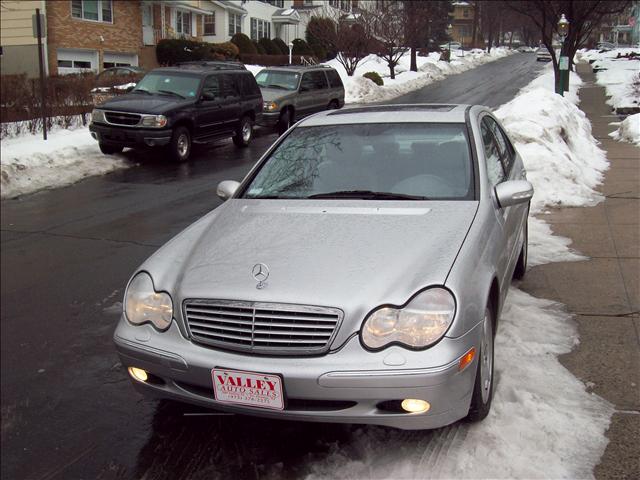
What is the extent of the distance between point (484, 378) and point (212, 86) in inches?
491

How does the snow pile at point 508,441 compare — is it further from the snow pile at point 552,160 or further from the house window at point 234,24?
the house window at point 234,24

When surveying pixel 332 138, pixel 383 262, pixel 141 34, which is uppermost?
pixel 141 34

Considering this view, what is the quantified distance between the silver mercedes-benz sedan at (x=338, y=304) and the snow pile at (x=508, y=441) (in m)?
0.18

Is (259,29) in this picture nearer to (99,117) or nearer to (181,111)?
(181,111)

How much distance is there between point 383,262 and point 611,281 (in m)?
3.38

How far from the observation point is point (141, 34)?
120ft

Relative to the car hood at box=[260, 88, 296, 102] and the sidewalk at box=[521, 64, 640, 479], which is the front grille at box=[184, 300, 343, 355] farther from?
the car hood at box=[260, 88, 296, 102]

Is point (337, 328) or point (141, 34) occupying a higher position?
point (141, 34)

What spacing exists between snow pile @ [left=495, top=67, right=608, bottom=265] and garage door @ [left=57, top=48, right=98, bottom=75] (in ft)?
79.2

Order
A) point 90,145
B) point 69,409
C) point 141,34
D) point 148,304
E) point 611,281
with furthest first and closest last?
point 141,34
point 90,145
point 611,281
point 69,409
point 148,304

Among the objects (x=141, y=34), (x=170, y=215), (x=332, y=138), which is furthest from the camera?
(x=141, y=34)

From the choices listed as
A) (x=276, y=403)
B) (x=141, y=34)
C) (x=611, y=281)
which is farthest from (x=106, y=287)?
(x=141, y=34)

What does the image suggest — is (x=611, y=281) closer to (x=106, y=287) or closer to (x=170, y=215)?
(x=106, y=287)

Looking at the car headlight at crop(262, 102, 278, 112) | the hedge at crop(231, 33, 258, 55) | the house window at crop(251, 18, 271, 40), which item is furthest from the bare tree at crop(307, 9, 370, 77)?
the car headlight at crop(262, 102, 278, 112)
